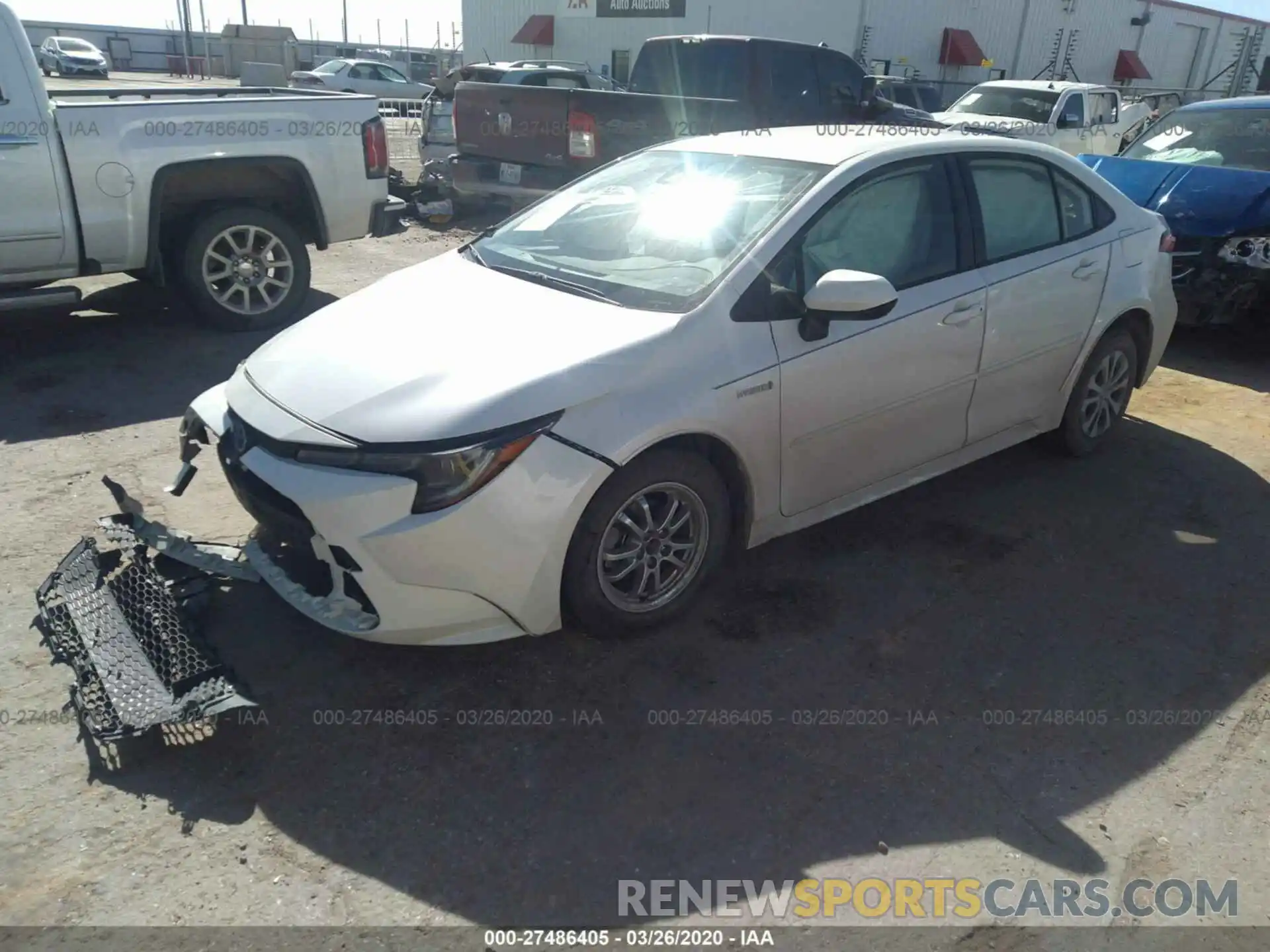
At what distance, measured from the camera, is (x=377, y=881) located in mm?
2449

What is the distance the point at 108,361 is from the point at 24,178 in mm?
1183

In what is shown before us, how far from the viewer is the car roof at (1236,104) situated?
7.99m

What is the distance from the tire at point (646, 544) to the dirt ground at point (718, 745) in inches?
6.7

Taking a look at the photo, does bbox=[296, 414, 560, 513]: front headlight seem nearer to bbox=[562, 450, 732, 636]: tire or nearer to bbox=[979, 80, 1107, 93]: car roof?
bbox=[562, 450, 732, 636]: tire

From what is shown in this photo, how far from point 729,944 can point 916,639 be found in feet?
5.13

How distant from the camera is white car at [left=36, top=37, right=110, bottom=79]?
3278cm

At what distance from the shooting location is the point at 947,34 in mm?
27938

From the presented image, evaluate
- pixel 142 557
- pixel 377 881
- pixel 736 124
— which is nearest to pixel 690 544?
pixel 377 881

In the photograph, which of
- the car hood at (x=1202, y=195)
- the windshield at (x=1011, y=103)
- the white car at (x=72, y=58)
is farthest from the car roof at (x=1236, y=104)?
the white car at (x=72, y=58)

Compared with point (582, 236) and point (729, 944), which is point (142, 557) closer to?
point (582, 236)

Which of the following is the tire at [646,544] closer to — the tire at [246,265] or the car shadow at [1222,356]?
the tire at [246,265]

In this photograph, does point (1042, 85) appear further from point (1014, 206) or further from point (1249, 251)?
point (1014, 206)

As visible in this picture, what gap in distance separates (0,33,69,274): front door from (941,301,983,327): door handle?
5.44m

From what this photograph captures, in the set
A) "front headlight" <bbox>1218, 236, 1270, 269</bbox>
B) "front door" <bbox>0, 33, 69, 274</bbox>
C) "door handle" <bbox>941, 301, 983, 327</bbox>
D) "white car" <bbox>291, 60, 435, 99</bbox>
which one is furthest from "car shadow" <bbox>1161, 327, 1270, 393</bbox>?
"white car" <bbox>291, 60, 435, 99</bbox>
